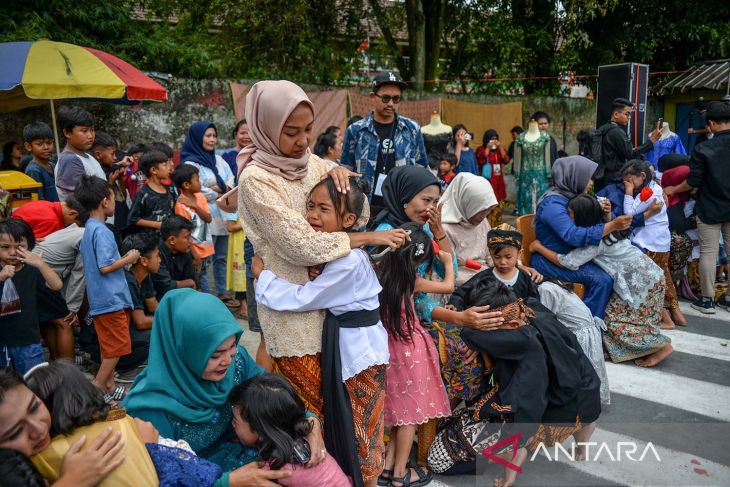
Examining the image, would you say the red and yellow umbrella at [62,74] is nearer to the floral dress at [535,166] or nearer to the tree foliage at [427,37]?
the tree foliage at [427,37]

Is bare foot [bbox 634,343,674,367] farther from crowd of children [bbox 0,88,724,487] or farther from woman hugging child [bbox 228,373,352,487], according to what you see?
woman hugging child [bbox 228,373,352,487]

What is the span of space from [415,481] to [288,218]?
1.70m

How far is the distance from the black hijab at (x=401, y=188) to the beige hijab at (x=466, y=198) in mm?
704

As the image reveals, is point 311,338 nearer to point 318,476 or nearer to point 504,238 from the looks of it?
point 318,476

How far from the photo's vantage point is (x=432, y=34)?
1351cm

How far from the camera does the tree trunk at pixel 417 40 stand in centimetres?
1261

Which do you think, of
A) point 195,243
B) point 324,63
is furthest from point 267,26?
point 195,243

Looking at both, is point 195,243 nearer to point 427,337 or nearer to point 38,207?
point 38,207

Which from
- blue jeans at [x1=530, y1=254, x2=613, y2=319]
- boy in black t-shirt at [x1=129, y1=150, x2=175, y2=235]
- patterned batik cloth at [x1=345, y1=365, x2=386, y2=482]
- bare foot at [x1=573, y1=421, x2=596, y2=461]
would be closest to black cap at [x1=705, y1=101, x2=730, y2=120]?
blue jeans at [x1=530, y1=254, x2=613, y2=319]

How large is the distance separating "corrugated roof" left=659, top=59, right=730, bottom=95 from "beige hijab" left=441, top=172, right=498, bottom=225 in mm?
10680

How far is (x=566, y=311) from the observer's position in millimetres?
4309

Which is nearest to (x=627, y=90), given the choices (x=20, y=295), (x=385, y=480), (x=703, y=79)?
(x=703, y=79)

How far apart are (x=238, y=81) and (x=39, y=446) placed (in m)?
8.40

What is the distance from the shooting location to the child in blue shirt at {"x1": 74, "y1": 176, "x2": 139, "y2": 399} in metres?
4.15
